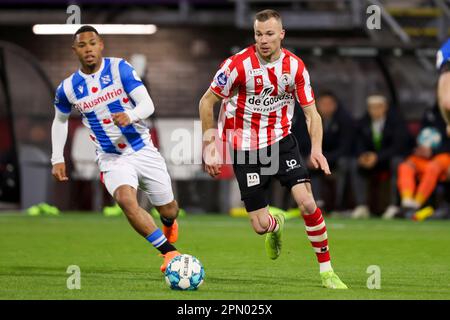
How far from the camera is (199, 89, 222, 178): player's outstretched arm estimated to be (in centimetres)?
776

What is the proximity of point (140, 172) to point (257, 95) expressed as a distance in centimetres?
118

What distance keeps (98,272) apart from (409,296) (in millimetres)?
2718

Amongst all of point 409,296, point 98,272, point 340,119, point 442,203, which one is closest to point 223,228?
point 340,119

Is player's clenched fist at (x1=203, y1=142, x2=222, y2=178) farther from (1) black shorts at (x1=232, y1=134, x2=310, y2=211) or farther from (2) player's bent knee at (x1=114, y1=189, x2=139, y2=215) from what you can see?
(2) player's bent knee at (x1=114, y1=189, x2=139, y2=215)

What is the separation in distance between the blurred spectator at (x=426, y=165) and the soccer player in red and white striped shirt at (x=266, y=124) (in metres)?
7.21

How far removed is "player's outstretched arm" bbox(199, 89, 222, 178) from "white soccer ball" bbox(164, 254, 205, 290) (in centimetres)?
68

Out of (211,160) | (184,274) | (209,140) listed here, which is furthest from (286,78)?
(184,274)

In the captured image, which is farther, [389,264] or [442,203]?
[442,203]

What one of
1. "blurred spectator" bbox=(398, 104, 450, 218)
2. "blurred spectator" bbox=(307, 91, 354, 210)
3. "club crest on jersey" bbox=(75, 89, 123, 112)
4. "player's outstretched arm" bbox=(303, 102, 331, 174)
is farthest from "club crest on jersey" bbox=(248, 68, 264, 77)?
"blurred spectator" bbox=(307, 91, 354, 210)

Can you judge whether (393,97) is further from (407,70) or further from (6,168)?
(6,168)

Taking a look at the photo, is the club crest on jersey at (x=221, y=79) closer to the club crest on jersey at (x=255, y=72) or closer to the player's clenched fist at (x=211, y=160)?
the club crest on jersey at (x=255, y=72)

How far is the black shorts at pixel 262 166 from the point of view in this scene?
8164 millimetres

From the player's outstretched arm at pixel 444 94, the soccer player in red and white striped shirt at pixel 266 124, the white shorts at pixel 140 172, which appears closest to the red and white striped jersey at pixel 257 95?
the soccer player in red and white striped shirt at pixel 266 124

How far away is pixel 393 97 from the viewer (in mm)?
17250
